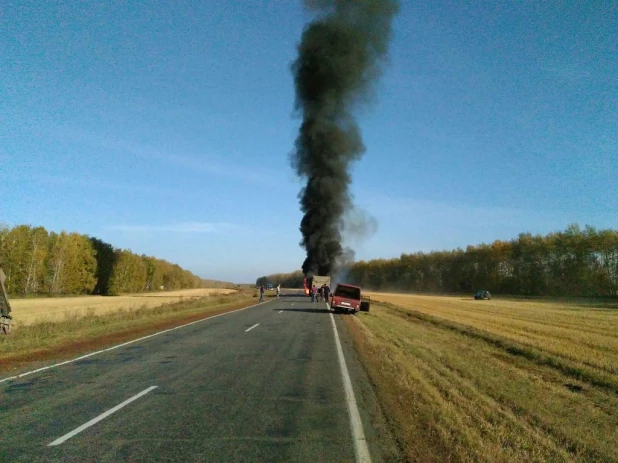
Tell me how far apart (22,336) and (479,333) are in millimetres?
16081

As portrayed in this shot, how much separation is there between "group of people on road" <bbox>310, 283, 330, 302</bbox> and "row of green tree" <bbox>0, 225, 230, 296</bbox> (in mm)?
43346

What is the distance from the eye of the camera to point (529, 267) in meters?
82.1

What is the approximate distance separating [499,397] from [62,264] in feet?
267

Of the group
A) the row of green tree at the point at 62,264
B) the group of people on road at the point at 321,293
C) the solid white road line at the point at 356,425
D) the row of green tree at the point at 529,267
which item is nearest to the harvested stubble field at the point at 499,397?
the solid white road line at the point at 356,425

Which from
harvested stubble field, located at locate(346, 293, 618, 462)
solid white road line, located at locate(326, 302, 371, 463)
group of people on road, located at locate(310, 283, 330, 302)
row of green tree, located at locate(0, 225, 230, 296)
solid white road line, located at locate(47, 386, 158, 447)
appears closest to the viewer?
solid white road line, located at locate(326, 302, 371, 463)

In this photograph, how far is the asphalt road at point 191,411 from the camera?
16.1 ft

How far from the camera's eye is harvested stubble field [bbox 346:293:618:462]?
5.33m

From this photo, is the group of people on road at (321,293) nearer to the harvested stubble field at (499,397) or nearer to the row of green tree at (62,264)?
the harvested stubble field at (499,397)

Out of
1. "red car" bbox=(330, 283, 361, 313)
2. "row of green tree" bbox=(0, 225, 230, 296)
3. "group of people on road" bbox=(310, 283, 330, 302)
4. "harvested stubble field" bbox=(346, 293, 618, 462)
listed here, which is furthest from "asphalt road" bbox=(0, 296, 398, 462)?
"row of green tree" bbox=(0, 225, 230, 296)

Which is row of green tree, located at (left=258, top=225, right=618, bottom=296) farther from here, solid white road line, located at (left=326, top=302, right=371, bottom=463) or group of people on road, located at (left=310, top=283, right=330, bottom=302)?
solid white road line, located at (left=326, top=302, right=371, bottom=463)

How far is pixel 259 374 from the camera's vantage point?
29.9ft

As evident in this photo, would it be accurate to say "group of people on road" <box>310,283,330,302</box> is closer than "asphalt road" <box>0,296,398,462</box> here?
No

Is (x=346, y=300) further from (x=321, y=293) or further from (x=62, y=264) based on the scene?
(x=62, y=264)

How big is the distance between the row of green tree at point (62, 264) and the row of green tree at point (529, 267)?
45.1 metres
